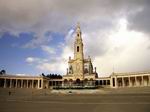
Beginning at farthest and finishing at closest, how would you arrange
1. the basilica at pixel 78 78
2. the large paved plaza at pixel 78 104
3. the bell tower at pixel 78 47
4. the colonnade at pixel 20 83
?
1. the bell tower at pixel 78 47
2. the colonnade at pixel 20 83
3. the basilica at pixel 78 78
4. the large paved plaza at pixel 78 104

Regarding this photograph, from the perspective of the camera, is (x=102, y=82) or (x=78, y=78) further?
(x=102, y=82)

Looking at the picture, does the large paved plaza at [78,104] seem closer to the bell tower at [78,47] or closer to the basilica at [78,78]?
the basilica at [78,78]

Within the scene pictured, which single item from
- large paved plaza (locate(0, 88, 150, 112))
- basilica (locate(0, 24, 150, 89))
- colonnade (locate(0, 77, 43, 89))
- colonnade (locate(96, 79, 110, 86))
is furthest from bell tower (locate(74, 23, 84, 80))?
large paved plaza (locate(0, 88, 150, 112))

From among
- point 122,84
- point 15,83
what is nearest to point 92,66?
point 122,84

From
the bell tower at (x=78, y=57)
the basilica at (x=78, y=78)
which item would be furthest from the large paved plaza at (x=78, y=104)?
the bell tower at (x=78, y=57)

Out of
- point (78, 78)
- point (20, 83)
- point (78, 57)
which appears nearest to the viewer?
point (78, 78)

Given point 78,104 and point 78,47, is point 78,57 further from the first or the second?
point 78,104

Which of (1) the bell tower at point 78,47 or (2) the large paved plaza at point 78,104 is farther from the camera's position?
→ (1) the bell tower at point 78,47

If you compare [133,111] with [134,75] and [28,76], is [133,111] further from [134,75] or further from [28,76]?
[28,76]

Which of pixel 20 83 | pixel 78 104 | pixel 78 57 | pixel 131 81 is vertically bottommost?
pixel 78 104

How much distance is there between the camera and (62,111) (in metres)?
17.6

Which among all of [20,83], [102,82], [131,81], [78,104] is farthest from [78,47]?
[78,104]

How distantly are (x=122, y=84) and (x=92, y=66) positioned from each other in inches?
719

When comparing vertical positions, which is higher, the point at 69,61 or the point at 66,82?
the point at 69,61
